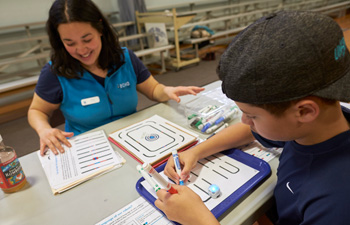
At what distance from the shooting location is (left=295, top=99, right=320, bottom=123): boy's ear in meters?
0.48

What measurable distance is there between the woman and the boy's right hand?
468 mm

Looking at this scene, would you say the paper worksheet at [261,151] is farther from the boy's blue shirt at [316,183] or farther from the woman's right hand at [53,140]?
the woman's right hand at [53,140]

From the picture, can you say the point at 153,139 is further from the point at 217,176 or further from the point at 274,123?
the point at 274,123

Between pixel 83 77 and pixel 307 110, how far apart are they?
102 cm

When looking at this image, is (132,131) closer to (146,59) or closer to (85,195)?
(85,195)

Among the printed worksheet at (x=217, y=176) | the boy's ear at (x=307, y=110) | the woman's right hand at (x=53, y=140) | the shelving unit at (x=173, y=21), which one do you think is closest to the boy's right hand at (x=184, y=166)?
the printed worksheet at (x=217, y=176)

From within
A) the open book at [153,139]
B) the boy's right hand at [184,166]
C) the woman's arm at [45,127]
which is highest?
the woman's arm at [45,127]

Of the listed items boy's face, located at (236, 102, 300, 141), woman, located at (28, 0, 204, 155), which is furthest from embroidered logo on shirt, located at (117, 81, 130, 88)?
boy's face, located at (236, 102, 300, 141)

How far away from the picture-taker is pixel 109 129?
109 cm

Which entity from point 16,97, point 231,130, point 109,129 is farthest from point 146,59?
point 231,130

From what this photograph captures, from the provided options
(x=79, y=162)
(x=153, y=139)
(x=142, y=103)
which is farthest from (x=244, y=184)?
(x=142, y=103)

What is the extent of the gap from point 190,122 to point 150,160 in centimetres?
30

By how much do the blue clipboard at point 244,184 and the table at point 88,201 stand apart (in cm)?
2

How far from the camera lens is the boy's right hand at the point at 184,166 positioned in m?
0.71
